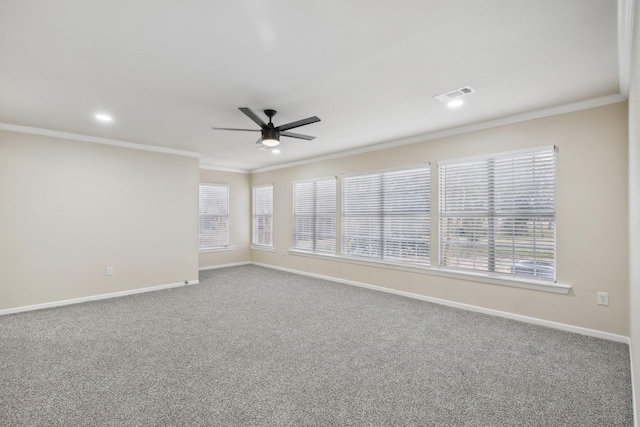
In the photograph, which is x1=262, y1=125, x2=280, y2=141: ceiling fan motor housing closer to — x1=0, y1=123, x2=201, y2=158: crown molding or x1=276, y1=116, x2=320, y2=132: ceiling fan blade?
x1=276, y1=116, x2=320, y2=132: ceiling fan blade

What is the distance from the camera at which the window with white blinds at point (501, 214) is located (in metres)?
3.58

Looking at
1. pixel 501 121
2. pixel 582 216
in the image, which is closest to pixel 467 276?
pixel 582 216

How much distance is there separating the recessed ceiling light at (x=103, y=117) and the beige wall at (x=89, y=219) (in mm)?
1164

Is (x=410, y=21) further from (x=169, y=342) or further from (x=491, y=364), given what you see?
(x=169, y=342)

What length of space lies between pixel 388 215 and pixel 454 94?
245cm

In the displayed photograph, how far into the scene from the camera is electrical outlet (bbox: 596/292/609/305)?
3166 mm

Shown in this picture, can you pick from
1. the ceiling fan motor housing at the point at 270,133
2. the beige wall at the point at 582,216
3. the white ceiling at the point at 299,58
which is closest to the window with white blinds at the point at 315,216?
the white ceiling at the point at 299,58

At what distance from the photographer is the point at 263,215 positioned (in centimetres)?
780

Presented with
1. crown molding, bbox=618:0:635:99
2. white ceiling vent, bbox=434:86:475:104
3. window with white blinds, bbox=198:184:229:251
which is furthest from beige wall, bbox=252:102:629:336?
window with white blinds, bbox=198:184:229:251

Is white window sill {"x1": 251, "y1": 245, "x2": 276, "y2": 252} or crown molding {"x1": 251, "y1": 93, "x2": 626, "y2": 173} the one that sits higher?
crown molding {"x1": 251, "y1": 93, "x2": 626, "y2": 173}

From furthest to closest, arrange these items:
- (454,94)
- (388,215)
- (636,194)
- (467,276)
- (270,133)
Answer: (388,215) < (467,276) < (270,133) < (454,94) < (636,194)

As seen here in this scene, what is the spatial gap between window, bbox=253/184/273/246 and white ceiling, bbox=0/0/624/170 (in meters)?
3.83

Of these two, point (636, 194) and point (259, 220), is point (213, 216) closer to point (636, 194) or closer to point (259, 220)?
point (259, 220)

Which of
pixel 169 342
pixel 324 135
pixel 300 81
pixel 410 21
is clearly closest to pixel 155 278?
pixel 169 342
